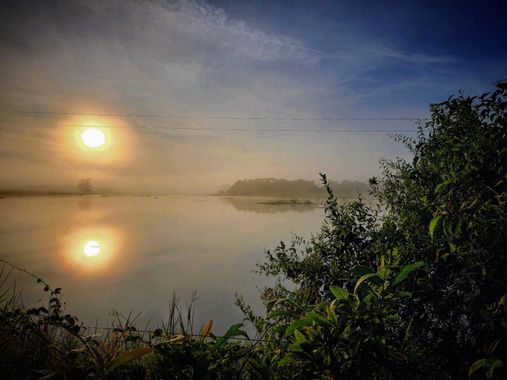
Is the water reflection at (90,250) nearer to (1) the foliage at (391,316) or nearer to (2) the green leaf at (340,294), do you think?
(1) the foliage at (391,316)

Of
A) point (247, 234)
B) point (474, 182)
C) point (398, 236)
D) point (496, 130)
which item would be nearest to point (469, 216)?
point (474, 182)

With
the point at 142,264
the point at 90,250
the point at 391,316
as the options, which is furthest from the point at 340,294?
the point at 90,250

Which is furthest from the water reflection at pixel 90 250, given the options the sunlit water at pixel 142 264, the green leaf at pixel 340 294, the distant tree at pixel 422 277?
the green leaf at pixel 340 294

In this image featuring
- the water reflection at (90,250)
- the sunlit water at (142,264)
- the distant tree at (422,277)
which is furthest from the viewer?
the water reflection at (90,250)

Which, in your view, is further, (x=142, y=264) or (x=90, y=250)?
(x=90, y=250)

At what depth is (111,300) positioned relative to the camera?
25562mm

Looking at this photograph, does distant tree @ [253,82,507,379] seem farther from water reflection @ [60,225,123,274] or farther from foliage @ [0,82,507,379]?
water reflection @ [60,225,123,274]

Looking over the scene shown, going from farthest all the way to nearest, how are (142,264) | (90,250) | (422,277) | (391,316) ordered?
1. (90,250)
2. (142,264)
3. (422,277)
4. (391,316)

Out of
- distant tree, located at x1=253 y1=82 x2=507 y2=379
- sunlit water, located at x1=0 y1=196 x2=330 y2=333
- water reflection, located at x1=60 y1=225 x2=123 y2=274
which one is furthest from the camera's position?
water reflection, located at x1=60 y1=225 x2=123 y2=274

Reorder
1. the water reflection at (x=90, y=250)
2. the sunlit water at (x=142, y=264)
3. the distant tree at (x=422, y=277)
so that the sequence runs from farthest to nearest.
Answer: the water reflection at (x=90, y=250)
the sunlit water at (x=142, y=264)
the distant tree at (x=422, y=277)

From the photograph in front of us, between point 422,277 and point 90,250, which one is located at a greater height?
point 422,277

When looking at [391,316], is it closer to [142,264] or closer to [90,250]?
[142,264]

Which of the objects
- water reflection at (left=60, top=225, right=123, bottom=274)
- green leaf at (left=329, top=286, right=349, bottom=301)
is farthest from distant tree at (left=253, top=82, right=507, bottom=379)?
water reflection at (left=60, top=225, right=123, bottom=274)

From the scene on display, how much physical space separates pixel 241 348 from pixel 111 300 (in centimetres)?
2823
